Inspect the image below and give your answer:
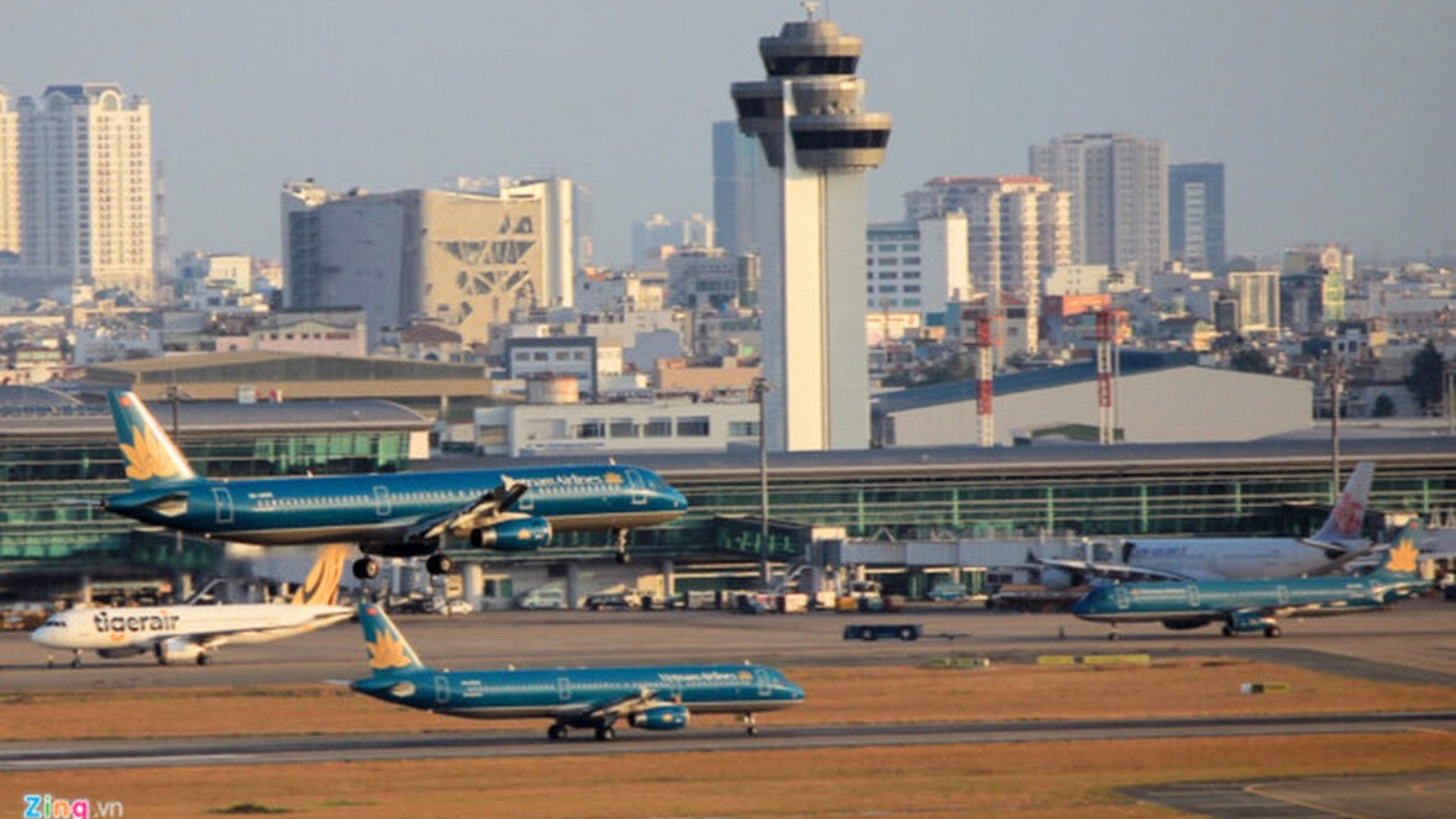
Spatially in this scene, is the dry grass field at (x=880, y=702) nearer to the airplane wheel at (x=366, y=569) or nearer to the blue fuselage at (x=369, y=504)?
the blue fuselage at (x=369, y=504)

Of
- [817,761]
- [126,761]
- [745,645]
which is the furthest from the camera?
[745,645]

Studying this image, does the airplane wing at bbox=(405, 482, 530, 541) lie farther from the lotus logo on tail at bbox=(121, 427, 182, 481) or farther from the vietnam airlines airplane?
the lotus logo on tail at bbox=(121, 427, 182, 481)

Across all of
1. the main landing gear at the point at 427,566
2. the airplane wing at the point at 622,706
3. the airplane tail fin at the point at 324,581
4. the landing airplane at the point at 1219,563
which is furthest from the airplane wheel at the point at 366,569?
the landing airplane at the point at 1219,563

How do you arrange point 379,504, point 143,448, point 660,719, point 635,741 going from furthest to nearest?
1. point 660,719
2. point 635,741
3. point 143,448
4. point 379,504

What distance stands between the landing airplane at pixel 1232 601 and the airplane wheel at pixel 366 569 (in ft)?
259

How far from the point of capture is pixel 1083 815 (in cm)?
10500

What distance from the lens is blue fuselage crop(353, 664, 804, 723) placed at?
423 feet

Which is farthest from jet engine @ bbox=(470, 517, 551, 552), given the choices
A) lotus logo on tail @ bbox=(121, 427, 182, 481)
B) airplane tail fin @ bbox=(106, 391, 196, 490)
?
lotus logo on tail @ bbox=(121, 427, 182, 481)

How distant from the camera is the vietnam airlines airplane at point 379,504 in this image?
98938 mm

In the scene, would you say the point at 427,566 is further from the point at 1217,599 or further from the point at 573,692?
the point at 1217,599

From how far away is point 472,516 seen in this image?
331 ft

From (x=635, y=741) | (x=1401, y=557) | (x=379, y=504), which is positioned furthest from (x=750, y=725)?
(x=1401, y=557)

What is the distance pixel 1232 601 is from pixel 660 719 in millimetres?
54944

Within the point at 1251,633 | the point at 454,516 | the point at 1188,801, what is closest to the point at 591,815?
the point at 454,516
